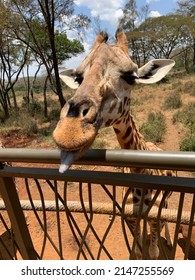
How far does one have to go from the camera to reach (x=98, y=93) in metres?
1.71

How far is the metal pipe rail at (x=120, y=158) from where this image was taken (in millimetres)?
1080

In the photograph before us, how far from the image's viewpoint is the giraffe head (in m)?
1.33

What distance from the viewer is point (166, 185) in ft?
3.84

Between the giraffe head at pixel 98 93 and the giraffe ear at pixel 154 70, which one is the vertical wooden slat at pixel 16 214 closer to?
the giraffe head at pixel 98 93

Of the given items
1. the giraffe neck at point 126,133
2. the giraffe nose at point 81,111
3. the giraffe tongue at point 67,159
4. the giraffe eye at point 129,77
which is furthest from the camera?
the giraffe neck at point 126,133

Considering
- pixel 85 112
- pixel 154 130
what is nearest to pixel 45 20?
→ pixel 154 130

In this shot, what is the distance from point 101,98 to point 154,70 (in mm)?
688

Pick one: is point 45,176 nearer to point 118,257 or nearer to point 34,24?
point 118,257

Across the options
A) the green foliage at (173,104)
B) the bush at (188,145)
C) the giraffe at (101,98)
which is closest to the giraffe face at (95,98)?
the giraffe at (101,98)

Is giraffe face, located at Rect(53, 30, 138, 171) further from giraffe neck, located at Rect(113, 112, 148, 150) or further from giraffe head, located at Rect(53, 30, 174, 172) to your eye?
giraffe neck, located at Rect(113, 112, 148, 150)

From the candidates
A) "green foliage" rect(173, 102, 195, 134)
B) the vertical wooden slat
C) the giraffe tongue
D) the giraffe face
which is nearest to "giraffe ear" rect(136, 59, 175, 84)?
the giraffe face

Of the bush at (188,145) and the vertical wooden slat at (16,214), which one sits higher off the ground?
the vertical wooden slat at (16,214)

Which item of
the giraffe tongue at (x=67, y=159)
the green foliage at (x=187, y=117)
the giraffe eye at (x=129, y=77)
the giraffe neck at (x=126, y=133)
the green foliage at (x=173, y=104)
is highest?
the giraffe eye at (x=129, y=77)

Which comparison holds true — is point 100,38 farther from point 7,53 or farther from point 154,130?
point 7,53
